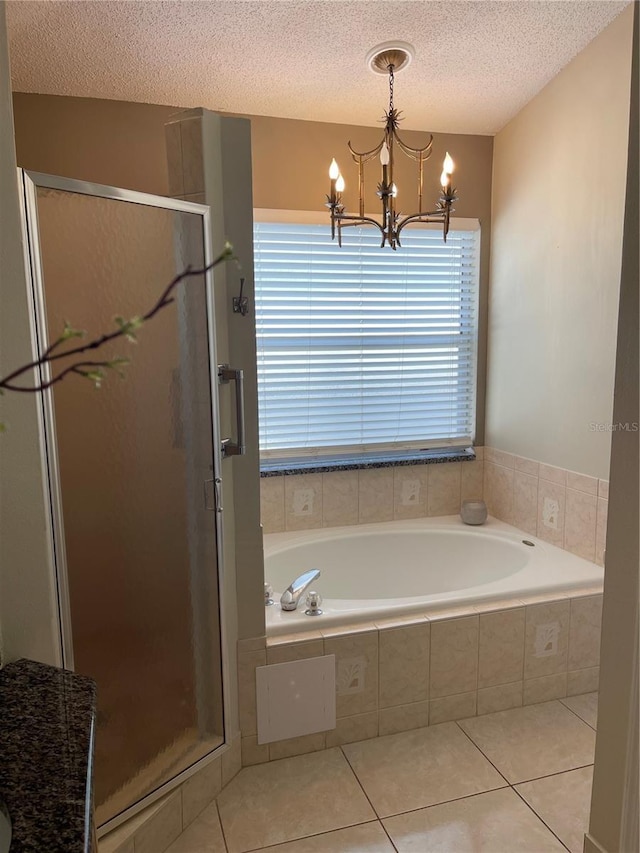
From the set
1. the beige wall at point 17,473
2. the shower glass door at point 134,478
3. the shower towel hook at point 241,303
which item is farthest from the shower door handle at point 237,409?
the beige wall at point 17,473

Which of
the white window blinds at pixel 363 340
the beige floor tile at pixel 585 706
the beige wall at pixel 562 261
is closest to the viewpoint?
the beige floor tile at pixel 585 706

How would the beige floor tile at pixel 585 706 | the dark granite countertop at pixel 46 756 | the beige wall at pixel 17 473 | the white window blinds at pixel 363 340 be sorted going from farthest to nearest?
the white window blinds at pixel 363 340, the beige floor tile at pixel 585 706, the beige wall at pixel 17 473, the dark granite countertop at pixel 46 756

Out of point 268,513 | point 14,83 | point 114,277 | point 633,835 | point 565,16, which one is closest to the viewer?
point 633,835

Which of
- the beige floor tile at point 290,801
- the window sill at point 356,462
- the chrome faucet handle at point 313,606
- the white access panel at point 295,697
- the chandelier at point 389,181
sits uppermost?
the chandelier at point 389,181

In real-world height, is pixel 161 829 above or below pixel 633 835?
below

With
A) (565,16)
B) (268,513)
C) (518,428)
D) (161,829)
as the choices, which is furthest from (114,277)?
(518,428)

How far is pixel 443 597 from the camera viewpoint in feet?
7.58

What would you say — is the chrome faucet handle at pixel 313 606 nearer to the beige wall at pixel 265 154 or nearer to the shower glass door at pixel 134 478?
the shower glass door at pixel 134 478

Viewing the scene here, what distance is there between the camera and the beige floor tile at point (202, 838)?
1706 millimetres

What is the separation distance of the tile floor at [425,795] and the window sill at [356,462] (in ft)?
4.35

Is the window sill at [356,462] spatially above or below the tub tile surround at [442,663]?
above

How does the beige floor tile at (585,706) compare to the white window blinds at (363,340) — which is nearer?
the beige floor tile at (585,706)

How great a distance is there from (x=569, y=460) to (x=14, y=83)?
2.98 m

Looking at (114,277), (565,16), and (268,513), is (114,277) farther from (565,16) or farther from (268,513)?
(565,16)
